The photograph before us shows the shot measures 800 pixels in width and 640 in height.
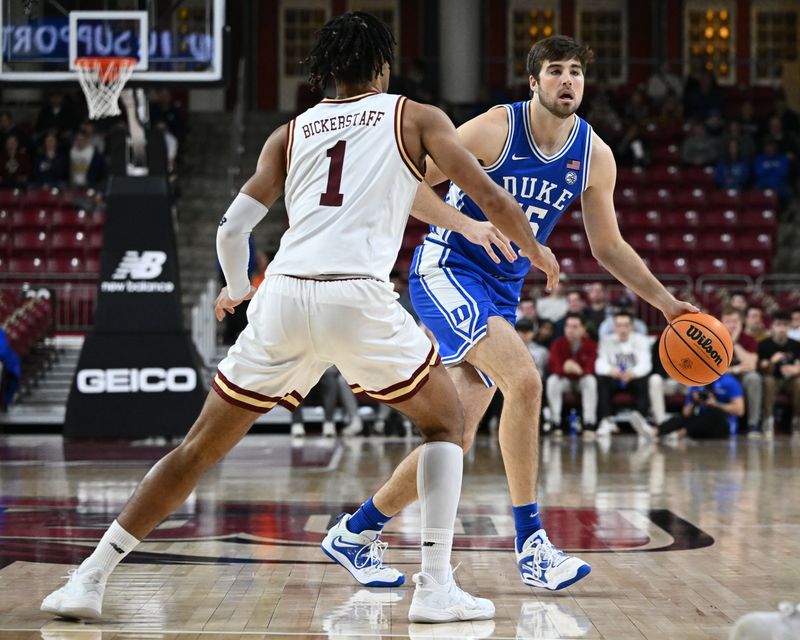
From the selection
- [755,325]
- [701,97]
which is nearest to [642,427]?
[755,325]

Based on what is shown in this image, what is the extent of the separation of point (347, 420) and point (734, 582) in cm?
890

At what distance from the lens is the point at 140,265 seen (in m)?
12.1

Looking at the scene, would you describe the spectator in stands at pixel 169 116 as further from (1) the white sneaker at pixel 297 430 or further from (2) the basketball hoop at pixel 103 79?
(2) the basketball hoop at pixel 103 79

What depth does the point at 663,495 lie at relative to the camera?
7.90 meters

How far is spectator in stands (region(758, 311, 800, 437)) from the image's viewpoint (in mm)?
13945

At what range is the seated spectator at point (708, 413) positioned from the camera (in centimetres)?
1322

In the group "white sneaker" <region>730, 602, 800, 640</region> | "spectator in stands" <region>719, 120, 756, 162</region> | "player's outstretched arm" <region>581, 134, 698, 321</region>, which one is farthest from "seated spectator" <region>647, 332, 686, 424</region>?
"white sneaker" <region>730, 602, 800, 640</region>

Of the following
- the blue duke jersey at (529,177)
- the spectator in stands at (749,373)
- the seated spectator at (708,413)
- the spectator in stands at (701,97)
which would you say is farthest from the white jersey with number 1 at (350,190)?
the spectator in stands at (701,97)

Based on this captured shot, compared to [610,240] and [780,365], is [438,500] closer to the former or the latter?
[610,240]

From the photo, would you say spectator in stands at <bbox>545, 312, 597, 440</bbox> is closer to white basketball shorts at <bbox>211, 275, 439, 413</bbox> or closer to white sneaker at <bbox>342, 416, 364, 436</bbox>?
white sneaker at <bbox>342, 416, 364, 436</bbox>

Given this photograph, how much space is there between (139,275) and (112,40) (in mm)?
2239

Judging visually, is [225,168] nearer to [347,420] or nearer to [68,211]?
[68,211]

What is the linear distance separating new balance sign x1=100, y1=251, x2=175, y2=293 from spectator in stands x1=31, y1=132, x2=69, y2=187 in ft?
23.6

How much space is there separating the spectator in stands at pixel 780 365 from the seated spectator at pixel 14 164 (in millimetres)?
10972
